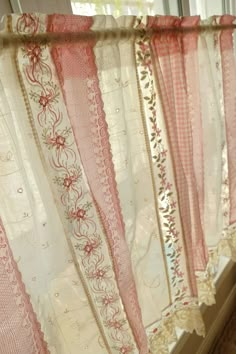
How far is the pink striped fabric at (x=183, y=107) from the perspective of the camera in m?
0.68

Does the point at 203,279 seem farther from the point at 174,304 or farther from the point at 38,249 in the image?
the point at 38,249

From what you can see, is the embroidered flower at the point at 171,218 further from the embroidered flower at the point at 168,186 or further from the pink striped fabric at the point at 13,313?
the pink striped fabric at the point at 13,313

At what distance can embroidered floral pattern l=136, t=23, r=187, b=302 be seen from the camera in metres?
0.65

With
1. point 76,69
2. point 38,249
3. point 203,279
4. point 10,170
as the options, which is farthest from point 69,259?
point 203,279

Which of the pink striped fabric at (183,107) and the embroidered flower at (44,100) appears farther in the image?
the pink striped fabric at (183,107)

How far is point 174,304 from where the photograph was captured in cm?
83

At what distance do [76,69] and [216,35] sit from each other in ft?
1.87

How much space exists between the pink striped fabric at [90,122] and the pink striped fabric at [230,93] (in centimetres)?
57

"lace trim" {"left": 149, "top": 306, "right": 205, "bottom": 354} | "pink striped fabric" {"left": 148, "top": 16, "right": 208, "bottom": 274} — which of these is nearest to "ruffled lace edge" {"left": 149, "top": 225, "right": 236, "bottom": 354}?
"lace trim" {"left": 149, "top": 306, "right": 205, "bottom": 354}

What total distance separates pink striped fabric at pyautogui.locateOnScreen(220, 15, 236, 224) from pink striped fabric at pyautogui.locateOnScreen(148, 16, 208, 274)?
18cm

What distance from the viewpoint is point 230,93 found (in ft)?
3.17

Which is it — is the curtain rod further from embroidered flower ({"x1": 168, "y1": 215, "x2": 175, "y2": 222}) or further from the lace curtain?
embroidered flower ({"x1": 168, "y1": 215, "x2": 175, "y2": 222})

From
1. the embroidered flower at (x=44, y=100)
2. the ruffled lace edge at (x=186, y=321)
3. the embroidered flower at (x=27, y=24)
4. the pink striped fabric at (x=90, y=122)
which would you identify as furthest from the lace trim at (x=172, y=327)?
the embroidered flower at (x=27, y=24)

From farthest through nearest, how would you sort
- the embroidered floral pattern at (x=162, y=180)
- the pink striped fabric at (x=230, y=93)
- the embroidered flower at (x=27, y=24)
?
the pink striped fabric at (x=230, y=93) → the embroidered floral pattern at (x=162, y=180) → the embroidered flower at (x=27, y=24)
